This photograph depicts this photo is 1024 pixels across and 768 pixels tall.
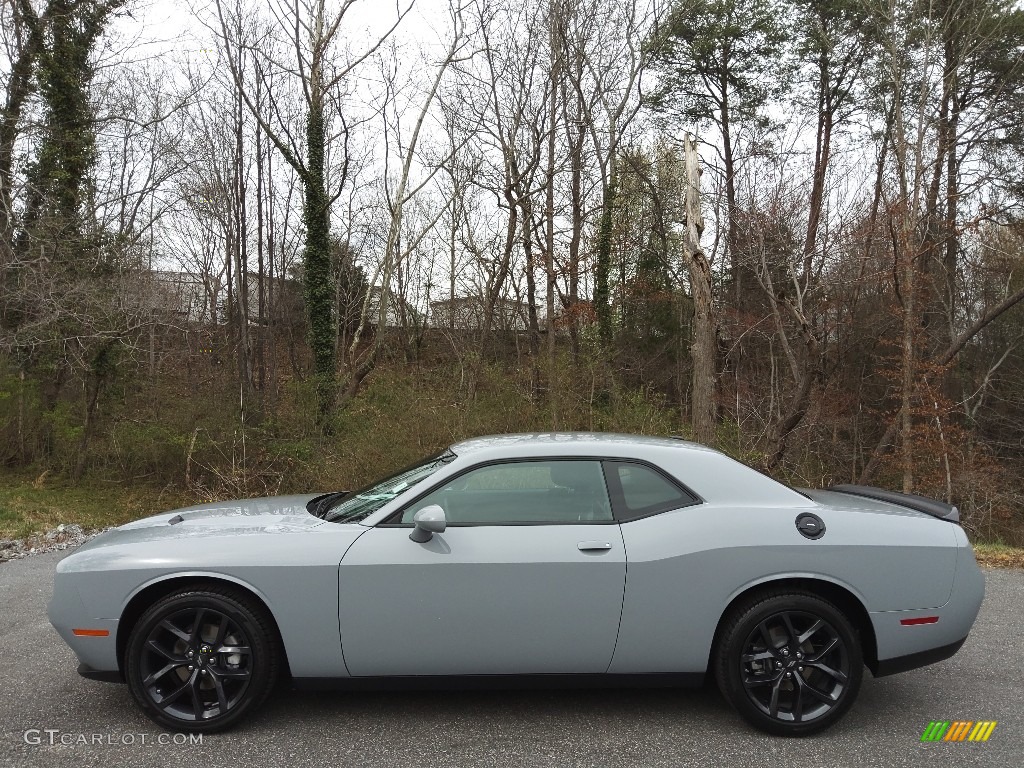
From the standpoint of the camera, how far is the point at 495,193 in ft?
69.4

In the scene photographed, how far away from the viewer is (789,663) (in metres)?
3.43

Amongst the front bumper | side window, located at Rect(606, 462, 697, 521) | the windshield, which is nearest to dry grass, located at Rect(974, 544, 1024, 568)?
side window, located at Rect(606, 462, 697, 521)

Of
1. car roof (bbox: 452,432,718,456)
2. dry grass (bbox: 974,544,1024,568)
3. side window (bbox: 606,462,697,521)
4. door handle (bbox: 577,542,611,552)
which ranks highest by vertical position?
car roof (bbox: 452,432,718,456)

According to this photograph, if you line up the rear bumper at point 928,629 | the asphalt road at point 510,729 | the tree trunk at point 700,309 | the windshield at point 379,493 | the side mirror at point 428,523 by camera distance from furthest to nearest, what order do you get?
the tree trunk at point 700,309, the windshield at point 379,493, the rear bumper at point 928,629, the side mirror at point 428,523, the asphalt road at point 510,729

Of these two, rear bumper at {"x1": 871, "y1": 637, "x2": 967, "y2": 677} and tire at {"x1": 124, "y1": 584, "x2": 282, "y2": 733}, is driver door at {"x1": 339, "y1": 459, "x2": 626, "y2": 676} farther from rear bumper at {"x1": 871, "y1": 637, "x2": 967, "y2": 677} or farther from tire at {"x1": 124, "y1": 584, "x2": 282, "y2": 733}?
rear bumper at {"x1": 871, "y1": 637, "x2": 967, "y2": 677}

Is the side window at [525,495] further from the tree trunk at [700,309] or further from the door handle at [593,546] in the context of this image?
the tree trunk at [700,309]

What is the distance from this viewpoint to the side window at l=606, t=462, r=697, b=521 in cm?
358

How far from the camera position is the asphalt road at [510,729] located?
316 cm

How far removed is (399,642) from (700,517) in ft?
5.14

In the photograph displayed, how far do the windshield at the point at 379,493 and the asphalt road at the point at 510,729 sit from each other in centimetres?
97

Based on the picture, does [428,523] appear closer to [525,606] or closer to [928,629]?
[525,606]

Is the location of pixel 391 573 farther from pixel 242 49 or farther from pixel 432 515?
pixel 242 49

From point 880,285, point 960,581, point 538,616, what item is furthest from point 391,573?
point 880,285

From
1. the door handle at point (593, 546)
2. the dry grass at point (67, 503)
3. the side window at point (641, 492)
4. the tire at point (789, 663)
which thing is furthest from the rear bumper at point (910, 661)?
the dry grass at point (67, 503)
